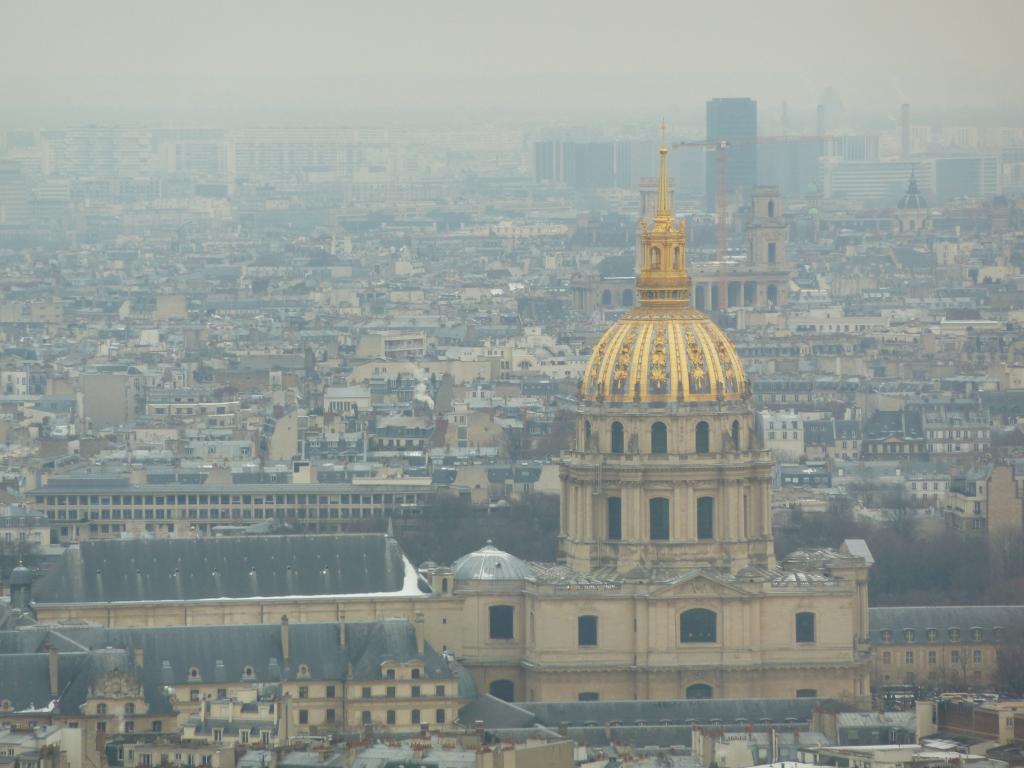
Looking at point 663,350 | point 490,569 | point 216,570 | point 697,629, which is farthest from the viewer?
point 663,350

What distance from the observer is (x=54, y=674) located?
67.1 meters

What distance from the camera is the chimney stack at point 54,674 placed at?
66562mm

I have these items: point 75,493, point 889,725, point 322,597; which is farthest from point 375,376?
point 889,725

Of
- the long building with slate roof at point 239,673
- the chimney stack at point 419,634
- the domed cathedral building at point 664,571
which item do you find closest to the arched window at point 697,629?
the domed cathedral building at point 664,571

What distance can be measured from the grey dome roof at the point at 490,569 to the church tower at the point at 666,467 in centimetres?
96

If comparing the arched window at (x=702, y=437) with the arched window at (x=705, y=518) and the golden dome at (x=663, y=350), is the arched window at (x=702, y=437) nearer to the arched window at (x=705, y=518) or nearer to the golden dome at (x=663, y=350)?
the golden dome at (x=663, y=350)

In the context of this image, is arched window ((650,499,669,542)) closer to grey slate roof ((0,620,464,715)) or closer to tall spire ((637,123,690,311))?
Result: tall spire ((637,123,690,311))

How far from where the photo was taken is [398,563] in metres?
75.4

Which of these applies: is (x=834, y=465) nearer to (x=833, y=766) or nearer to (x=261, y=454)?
(x=261, y=454)

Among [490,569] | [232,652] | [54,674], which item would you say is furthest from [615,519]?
[54,674]

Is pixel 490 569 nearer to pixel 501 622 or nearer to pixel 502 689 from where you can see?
pixel 501 622

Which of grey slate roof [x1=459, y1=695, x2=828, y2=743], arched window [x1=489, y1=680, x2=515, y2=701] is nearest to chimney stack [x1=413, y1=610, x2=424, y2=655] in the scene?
grey slate roof [x1=459, y1=695, x2=828, y2=743]

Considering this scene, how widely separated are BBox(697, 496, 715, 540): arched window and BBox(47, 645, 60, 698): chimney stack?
11.8m

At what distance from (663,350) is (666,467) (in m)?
1.75
